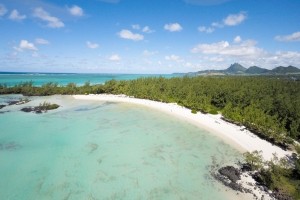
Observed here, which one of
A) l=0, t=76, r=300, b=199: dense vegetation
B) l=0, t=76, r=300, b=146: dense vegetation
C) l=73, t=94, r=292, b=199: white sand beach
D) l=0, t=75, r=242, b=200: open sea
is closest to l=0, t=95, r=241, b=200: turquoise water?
l=0, t=75, r=242, b=200: open sea

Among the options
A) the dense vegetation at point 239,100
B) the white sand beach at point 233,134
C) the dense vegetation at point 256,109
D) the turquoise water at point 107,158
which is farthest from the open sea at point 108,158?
the dense vegetation at point 239,100

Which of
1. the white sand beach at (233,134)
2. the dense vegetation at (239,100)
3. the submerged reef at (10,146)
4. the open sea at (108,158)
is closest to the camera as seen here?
the open sea at (108,158)

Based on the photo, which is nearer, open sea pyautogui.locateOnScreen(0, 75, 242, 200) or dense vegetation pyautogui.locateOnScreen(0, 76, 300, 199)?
open sea pyautogui.locateOnScreen(0, 75, 242, 200)

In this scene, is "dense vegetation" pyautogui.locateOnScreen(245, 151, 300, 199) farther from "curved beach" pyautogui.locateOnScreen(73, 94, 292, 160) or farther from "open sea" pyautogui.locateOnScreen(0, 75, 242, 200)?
"open sea" pyautogui.locateOnScreen(0, 75, 242, 200)

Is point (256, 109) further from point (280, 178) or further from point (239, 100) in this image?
point (280, 178)

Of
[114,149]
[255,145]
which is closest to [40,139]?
[114,149]

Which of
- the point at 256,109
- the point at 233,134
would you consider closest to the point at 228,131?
the point at 233,134

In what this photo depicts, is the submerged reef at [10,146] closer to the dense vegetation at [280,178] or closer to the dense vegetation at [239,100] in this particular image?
the dense vegetation at [280,178]

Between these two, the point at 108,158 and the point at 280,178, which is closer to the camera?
the point at 280,178

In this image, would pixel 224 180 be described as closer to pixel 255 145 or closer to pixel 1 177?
pixel 255 145
